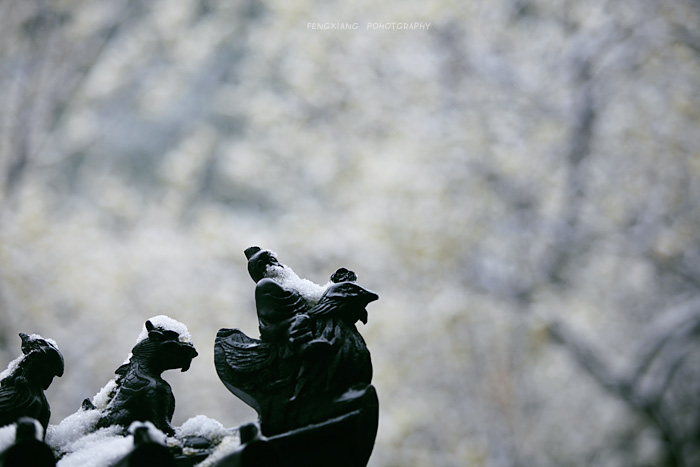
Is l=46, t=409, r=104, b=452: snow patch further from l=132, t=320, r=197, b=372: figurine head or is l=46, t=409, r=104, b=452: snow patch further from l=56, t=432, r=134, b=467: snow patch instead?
l=132, t=320, r=197, b=372: figurine head

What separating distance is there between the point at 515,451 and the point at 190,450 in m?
7.30

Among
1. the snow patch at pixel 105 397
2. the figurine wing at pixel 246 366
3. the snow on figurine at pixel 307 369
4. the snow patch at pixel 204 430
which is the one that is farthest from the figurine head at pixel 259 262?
the snow patch at pixel 105 397

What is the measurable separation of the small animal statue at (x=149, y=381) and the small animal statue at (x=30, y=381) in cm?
19

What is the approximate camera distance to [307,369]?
2424 millimetres

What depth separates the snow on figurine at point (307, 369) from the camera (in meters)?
2.25

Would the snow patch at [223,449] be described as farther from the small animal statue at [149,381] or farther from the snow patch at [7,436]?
the snow patch at [7,436]

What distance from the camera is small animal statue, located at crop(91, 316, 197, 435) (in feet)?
8.75

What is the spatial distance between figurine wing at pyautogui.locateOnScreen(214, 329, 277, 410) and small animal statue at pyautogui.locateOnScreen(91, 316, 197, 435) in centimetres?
26

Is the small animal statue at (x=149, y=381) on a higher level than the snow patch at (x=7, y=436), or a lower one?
higher

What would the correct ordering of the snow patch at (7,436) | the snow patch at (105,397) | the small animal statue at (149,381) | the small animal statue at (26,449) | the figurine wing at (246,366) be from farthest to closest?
1. the snow patch at (105,397)
2. the small animal statue at (149,381)
3. the figurine wing at (246,366)
4. the snow patch at (7,436)
5. the small animal statue at (26,449)

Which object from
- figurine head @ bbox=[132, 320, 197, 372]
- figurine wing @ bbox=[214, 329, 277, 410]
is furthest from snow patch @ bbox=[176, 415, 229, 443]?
figurine head @ bbox=[132, 320, 197, 372]

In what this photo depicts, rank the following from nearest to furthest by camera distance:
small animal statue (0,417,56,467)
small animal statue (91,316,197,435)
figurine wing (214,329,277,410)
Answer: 1. small animal statue (0,417,56,467)
2. figurine wing (214,329,277,410)
3. small animal statue (91,316,197,435)

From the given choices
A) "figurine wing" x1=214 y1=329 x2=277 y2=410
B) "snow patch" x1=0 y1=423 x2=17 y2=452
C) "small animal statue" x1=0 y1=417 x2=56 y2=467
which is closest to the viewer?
"small animal statue" x1=0 y1=417 x2=56 y2=467

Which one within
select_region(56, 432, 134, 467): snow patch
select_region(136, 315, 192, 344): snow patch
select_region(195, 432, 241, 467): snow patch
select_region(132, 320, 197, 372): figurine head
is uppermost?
select_region(136, 315, 192, 344): snow patch
